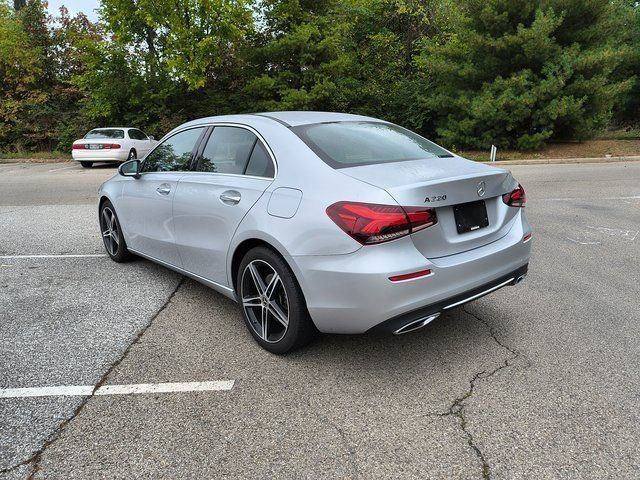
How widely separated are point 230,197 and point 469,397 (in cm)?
203

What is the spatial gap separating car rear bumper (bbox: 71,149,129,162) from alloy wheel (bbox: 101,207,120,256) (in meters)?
14.0

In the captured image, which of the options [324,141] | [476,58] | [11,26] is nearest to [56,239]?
[324,141]

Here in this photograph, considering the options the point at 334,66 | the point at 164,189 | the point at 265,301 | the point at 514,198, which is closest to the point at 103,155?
the point at 334,66

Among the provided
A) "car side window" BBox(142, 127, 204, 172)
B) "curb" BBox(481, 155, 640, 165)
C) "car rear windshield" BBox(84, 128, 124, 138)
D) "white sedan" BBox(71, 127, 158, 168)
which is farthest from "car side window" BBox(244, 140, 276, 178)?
"car rear windshield" BBox(84, 128, 124, 138)

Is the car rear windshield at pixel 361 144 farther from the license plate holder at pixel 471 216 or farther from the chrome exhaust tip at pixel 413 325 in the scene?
the chrome exhaust tip at pixel 413 325

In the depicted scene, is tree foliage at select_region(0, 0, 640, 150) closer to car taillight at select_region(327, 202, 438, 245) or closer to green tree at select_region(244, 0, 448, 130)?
green tree at select_region(244, 0, 448, 130)

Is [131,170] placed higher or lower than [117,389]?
higher

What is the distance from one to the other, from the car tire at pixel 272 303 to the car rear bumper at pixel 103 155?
16.8 metres

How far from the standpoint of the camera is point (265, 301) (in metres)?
3.41

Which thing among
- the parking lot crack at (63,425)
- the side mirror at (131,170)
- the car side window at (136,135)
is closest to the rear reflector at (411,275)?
the parking lot crack at (63,425)

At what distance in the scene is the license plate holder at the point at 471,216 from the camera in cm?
311

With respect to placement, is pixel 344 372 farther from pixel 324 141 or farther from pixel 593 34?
pixel 593 34

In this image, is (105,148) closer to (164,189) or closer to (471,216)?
(164,189)

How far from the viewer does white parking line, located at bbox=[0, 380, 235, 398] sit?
2.98 meters
